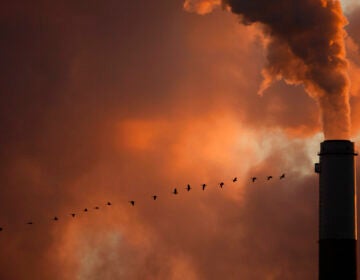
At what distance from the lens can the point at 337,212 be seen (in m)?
170

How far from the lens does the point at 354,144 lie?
561 feet

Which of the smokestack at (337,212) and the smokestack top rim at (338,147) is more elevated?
the smokestack top rim at (338,147)

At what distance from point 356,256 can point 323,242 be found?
2.77 meters

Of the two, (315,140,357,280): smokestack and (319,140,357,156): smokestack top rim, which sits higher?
(319,140,357,156): smokestack top rim

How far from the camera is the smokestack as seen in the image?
169 m

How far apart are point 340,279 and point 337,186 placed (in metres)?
7.21

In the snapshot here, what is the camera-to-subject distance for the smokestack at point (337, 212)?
554 ft

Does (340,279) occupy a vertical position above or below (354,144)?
below

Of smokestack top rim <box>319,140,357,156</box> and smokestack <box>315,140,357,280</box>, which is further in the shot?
smokestack top rim <box>319,140,357,156</box>

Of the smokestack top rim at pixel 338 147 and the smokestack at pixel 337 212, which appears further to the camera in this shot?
the smokestack top rim at pixel 338 147

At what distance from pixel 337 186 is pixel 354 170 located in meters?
2.11

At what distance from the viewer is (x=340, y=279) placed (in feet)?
554

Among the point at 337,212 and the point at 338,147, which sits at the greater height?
the point at 338,147

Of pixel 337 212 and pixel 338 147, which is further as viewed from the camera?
pixel 338 147
